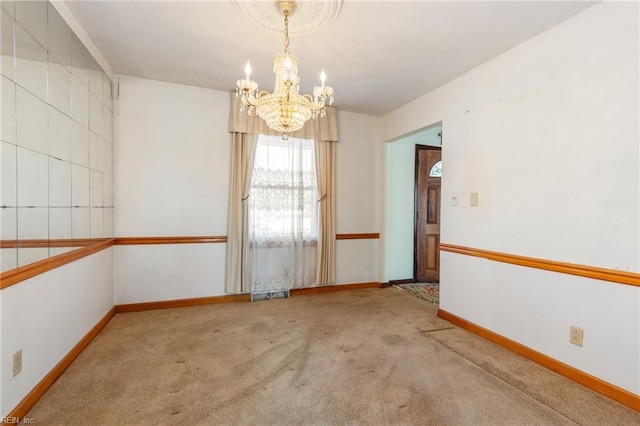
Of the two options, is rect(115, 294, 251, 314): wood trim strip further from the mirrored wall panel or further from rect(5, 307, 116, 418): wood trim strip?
the mirrored wall panel

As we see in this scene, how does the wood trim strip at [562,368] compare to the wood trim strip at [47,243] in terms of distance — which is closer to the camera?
the wood trim strip at [47,243]

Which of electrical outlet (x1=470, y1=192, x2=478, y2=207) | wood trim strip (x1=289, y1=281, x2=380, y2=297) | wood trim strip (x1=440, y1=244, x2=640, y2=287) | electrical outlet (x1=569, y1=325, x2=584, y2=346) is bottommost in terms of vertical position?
wood trim strip (x1=289, y1=281, x2=380, y2=297)

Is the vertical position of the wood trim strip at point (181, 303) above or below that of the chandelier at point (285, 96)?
below

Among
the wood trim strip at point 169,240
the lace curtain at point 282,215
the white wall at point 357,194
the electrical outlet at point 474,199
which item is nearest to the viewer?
the electrical outlet at point 474,199

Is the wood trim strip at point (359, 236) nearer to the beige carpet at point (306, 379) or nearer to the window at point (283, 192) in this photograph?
the window at point (283, 192)

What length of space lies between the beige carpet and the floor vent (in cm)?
68

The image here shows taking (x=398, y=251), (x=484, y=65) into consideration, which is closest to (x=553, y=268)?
(x=484, y=65)

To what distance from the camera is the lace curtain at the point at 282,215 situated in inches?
146

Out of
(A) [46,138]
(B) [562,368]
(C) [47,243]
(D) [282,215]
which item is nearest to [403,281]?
(D) [282,215]

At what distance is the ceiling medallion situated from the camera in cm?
199

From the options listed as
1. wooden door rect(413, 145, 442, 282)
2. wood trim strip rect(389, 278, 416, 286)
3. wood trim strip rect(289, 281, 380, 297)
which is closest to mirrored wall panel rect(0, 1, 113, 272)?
wood trim strip rect(289, 281, 380, 297)

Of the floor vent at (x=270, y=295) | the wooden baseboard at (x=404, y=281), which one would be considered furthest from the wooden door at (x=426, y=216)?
the floor vent at (x=270, y=295)

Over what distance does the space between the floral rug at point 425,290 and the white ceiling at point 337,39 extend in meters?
2.73

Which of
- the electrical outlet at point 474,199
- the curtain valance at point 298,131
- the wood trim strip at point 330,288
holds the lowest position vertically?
the wood trim strip at point 330,288
